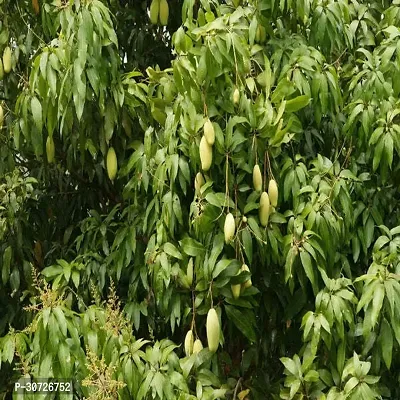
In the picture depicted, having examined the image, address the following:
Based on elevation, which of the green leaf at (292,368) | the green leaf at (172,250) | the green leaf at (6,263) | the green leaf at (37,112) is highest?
the green leaf at (37,112)

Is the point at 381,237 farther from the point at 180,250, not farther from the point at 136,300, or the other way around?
the point at 136,300

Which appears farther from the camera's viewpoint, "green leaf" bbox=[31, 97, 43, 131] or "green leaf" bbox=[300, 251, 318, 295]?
"green leaf" bbox=[31, 97, 43, 131]

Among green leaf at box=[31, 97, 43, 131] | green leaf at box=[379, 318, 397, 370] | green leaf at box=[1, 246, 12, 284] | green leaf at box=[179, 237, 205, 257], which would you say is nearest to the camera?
green leaf at box=[379, 318, 397, 370]

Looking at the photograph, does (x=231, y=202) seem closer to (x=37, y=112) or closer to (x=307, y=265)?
(x=307, y=265)

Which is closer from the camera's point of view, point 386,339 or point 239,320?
point 386,339

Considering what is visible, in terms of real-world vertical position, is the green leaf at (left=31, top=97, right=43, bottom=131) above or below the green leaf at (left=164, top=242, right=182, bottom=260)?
above

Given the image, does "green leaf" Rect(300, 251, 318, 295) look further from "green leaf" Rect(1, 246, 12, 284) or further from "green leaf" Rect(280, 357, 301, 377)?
"green leaf" Rect(1, 246, 12, 284)

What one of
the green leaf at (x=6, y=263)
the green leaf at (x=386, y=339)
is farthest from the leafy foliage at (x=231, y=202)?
the green leaf at (x=6, y=263)

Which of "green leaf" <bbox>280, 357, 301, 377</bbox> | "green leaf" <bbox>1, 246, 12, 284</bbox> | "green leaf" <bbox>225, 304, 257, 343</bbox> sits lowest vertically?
"green leaf" <bbox>280, 357, 301, 377</bbox>

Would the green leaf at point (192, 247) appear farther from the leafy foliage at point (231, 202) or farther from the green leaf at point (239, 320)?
the green leaf at point (239, 320)

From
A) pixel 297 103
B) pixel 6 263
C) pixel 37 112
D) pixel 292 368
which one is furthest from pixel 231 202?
pixel 6 263

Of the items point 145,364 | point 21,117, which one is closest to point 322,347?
point 145,364

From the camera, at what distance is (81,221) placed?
274 cm

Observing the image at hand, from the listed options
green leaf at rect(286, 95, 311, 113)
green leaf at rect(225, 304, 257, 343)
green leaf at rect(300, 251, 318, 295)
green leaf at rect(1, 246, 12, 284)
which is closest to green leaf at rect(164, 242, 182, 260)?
green leaf at rect(225, 304, 257, 343)
